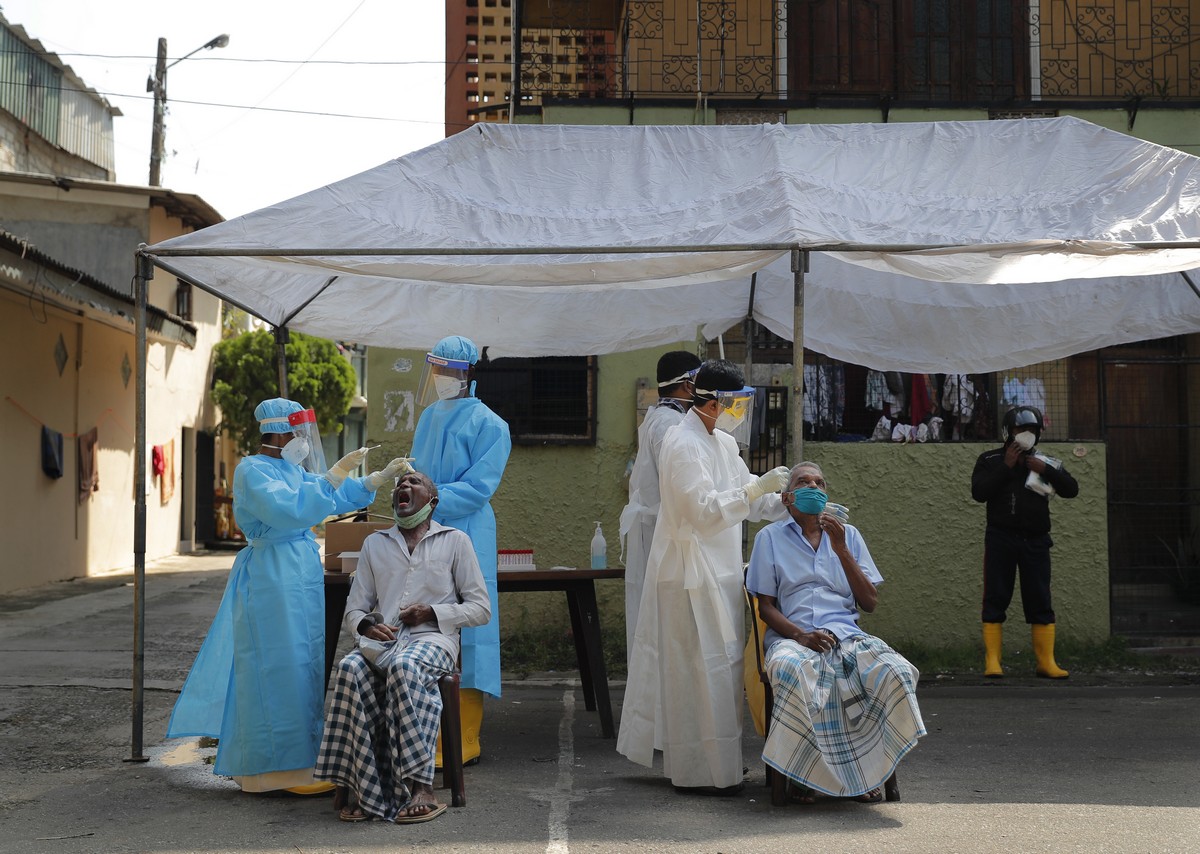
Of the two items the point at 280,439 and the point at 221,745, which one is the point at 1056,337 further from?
the point at 221,745

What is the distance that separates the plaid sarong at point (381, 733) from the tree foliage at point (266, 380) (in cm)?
1724

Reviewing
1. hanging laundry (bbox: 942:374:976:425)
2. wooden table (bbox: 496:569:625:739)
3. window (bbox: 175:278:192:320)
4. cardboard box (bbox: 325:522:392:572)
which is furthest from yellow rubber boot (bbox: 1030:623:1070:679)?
window (bbox: 175:278:192:320)

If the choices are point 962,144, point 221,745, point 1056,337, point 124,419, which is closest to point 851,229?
point 962,144

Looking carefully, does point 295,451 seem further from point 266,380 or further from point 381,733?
point 266,380

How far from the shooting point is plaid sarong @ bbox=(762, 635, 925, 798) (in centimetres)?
518

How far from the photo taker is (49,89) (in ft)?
70.8

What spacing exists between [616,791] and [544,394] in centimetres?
502

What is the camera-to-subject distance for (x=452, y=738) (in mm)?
5445

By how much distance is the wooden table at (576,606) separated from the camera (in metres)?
6.67

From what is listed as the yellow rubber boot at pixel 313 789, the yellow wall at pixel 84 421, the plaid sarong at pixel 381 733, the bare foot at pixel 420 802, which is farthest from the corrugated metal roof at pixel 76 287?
the bare foot at pixel 420 802

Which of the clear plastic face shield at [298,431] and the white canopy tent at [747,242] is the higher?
the white canopy tent at [747,242]

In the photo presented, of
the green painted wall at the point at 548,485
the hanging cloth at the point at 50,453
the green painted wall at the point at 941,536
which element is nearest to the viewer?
the green painted wall at the point at 941,536

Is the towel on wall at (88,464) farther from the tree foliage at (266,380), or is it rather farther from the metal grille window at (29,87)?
the metal grille window at (29,87)

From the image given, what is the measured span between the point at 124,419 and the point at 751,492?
15610 mm
